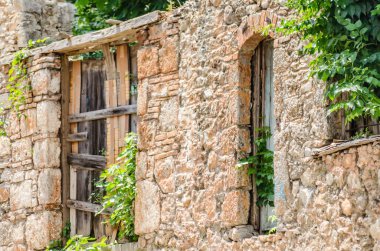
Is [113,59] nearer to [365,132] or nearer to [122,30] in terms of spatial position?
[122,30]

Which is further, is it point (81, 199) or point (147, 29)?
point (81, 199)

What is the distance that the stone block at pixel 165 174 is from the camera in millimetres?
11016

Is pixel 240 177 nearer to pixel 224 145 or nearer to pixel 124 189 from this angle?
pixel 224 145

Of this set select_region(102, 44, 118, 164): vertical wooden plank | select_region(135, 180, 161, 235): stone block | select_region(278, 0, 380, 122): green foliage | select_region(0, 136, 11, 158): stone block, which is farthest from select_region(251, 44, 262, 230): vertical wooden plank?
select_region(0, 136, 11, 158): stone block

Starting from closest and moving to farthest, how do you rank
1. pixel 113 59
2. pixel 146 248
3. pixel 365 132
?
1. pixel 365 132
2. pixel 146 248
3. pixel 113 59

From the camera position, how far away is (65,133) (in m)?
12.9

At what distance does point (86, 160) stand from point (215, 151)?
8.42 ft

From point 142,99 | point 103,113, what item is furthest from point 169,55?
point 103,113

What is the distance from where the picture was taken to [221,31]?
1056cm

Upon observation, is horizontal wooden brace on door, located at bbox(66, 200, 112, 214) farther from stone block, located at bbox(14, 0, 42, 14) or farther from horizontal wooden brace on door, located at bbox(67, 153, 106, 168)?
stone block, located at bbox(14, 0, 42, 14)

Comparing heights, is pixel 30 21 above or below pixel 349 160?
above

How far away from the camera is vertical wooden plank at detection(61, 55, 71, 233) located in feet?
41.9

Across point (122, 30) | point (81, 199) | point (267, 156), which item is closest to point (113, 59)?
point (122, 30)

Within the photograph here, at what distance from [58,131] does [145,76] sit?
1.80 meters
